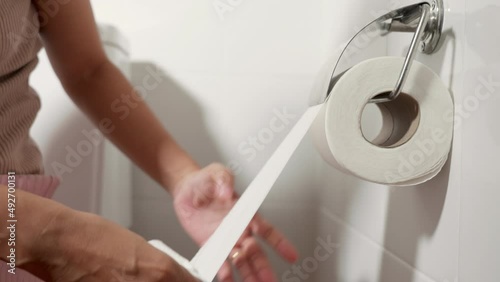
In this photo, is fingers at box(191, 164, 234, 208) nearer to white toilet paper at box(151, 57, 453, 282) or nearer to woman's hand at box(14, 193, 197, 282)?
white toilet paper at box(151, 57, 453, 282)

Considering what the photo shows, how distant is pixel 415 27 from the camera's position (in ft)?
1.31

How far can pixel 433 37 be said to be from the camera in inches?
15.4

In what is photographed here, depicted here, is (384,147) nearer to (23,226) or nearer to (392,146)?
(392,146)

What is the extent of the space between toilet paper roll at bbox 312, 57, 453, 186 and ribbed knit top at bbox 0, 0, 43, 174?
0.29m

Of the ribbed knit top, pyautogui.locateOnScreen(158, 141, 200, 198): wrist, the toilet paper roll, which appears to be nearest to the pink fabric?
the ribbed knit top

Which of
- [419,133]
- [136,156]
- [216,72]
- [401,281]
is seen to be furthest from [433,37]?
[216,72]

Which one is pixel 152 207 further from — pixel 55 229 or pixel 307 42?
pixel 55 229

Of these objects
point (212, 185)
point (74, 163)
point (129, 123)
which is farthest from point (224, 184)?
point (74, 163)

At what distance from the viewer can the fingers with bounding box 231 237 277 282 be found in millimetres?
457

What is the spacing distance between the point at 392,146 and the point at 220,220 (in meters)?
0.20

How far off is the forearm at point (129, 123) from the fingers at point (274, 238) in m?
0.12

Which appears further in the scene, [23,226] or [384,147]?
[384,147]

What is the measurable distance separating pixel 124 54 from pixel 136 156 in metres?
0.22

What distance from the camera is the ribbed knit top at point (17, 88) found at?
444mm
